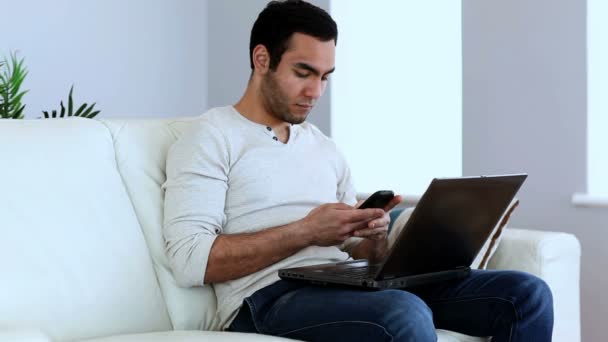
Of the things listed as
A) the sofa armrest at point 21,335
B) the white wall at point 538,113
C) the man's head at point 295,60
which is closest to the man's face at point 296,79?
the man's head at point 295,60

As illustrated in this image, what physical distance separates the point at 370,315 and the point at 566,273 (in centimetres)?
73

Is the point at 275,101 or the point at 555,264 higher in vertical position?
the point at 275,101

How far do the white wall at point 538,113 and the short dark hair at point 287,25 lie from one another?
3.99ft

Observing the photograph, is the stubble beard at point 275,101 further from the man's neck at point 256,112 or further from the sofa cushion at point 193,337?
the sofa cushion at point 193,337

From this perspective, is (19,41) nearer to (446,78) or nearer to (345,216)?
(446,78)

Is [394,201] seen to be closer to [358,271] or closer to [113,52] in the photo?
[358,271]

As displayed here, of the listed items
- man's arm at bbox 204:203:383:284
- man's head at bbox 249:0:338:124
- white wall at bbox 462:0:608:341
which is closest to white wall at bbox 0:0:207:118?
white wall at bbox 462:0:608:341

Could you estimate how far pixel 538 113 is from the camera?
3.00 m

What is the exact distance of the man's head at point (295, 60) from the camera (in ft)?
6.48

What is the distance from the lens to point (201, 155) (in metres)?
1.80

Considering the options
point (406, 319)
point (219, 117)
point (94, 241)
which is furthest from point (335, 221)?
point (94, 241)

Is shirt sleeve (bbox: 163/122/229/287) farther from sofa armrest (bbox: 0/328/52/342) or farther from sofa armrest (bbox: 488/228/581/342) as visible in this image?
sofa armrest (bbox: 488/228/581/342)

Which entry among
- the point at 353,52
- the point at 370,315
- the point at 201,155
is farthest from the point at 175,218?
the point at 353,52

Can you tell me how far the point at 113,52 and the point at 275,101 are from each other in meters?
2.59
